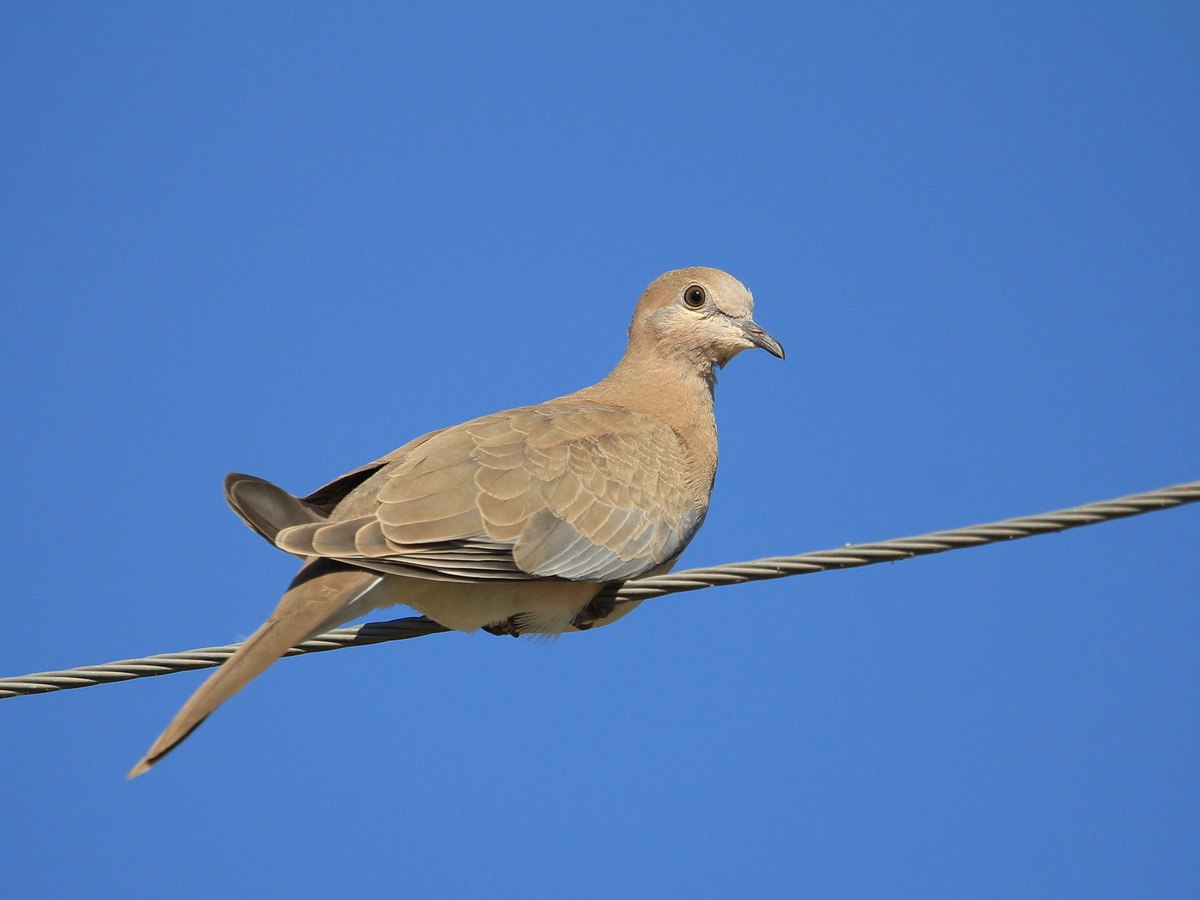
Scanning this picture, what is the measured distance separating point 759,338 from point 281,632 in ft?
11.1

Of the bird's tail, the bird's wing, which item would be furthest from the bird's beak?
the bird's tail

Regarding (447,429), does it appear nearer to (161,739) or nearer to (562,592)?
(562,592)

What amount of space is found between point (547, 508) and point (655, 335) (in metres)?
2.03

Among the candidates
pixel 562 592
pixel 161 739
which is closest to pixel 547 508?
pixel 562 592

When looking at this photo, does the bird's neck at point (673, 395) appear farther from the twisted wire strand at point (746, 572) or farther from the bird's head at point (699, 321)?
the twisted wire strand at point (746, 572)

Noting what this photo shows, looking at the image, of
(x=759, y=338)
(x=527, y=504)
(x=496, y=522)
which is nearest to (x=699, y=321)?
(x=759, y=338)

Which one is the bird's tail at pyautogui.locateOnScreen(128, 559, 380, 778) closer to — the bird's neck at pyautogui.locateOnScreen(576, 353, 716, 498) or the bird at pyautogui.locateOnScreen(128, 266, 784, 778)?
the bird at pyautogui.locateOnScreen(128, 266, 784, 778)

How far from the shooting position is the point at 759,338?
7.06 m

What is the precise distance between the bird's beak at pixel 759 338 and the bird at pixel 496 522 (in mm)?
490

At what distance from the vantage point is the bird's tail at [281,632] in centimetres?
419

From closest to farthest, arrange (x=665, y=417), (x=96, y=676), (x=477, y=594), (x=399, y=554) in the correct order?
1. (x=96, y=676)
2. (x=399, y=554)
3. (x=477, y=594)
4. (x=665, y=417)

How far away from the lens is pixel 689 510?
6.08m

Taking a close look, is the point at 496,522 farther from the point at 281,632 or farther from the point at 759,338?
the point at 759,338

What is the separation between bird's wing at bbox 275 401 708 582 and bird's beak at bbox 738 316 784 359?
903 millimetres
